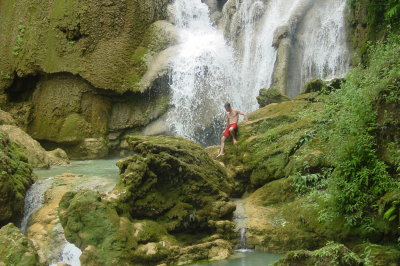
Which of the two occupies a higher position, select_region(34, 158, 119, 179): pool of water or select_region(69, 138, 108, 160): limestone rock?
select_region(69, 138, 108, 160): limestone rock

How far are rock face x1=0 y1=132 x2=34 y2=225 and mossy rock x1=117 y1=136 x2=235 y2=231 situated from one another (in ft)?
7.95

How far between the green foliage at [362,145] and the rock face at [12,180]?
21.9ft

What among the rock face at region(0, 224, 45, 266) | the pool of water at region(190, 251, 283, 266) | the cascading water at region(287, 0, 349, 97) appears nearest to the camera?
the rock face at region(0, 224, 45, 266)

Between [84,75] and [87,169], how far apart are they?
532 centimetres

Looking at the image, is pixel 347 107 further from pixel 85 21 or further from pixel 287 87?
pixel 85 21

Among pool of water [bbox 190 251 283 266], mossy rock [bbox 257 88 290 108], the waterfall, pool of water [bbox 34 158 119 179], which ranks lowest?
pool of water [bbox 190 251 283 266]

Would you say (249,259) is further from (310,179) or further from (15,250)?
(15,250)

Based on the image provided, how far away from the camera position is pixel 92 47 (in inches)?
781

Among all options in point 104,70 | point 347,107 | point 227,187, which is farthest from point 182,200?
point 104,70

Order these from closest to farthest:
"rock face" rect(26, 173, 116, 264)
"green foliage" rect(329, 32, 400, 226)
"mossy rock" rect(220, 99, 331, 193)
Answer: "green foliage" rect(329, 32, 400, 226) < "rock face" rect(26, 173, 116, 264) < "mossy rock" rect(220, 99, 331, 193)

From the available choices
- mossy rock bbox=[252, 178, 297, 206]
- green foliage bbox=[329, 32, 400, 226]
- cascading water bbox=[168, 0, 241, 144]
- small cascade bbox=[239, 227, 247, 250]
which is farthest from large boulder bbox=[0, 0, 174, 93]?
green foliage bbox=[329, 32, 400, 226]

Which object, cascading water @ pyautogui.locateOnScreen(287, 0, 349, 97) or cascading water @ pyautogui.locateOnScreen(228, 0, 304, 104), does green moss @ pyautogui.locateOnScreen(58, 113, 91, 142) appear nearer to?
cascading water @ pyautogui.locateOnScreen(228, 0, 304, 104)

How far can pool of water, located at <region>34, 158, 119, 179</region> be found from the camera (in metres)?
13.9

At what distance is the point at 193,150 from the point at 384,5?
23.1ft
